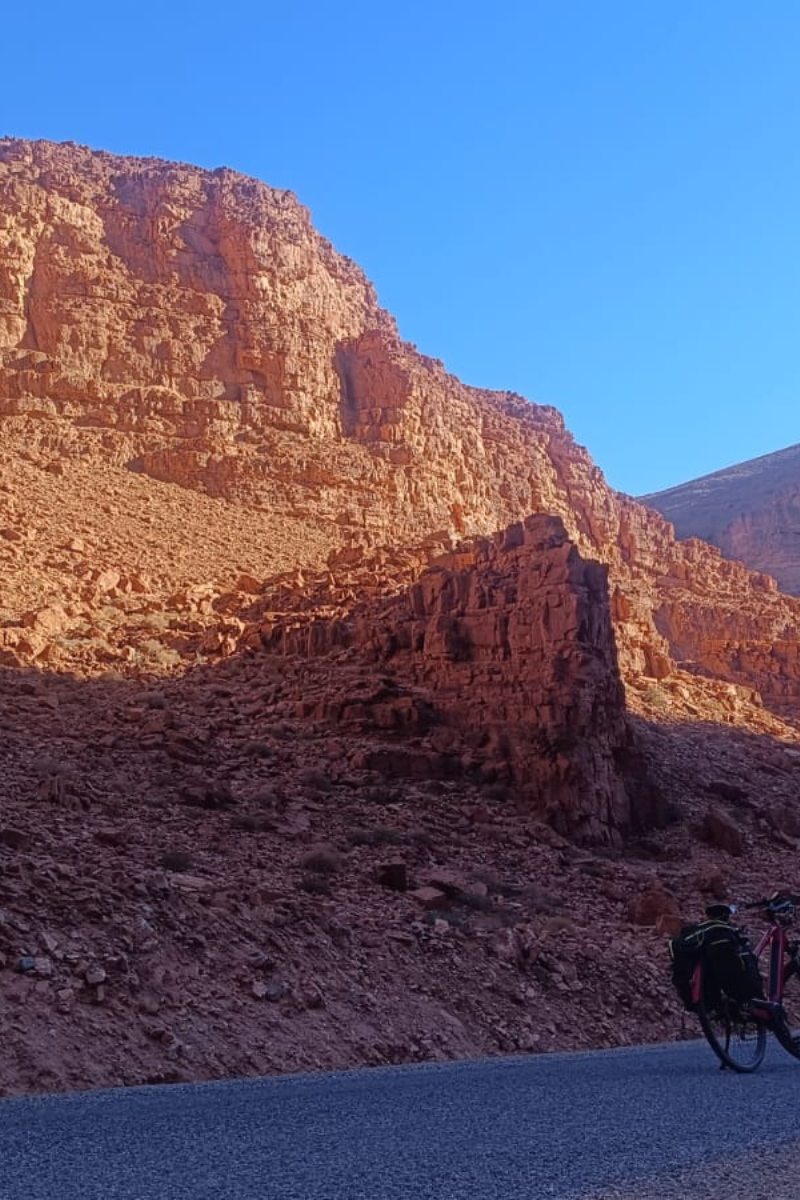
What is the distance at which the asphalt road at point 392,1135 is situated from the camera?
200 inches

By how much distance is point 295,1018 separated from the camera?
11328 millimetres

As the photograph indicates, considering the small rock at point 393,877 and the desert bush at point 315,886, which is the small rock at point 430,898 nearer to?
the small rock at point 393,877

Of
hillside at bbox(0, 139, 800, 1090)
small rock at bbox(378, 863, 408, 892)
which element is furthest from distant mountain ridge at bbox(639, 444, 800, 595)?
Result: small rock at bbox(378, 863, 408, 892)

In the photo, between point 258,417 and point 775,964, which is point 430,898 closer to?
point 775,964

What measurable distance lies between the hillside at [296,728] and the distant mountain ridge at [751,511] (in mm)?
40358

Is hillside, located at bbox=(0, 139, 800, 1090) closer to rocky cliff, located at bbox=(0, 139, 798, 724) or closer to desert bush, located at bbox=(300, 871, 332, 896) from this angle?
desert bush, located at bbox=(300, 871, 332, 896)

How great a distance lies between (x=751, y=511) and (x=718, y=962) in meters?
102

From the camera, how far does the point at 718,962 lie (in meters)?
8.89

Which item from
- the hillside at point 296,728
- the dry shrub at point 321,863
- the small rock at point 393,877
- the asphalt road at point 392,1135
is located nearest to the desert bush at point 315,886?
the hillside at point 296,728

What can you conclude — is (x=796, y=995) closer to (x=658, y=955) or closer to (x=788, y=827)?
(x=658, y=955)

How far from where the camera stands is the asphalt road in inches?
200

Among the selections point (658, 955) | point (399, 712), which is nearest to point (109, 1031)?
point (658, 955)

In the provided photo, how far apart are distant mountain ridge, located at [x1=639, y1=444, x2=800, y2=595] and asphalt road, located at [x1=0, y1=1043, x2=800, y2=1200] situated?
282ft

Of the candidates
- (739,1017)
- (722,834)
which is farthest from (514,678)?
(739,1017)
